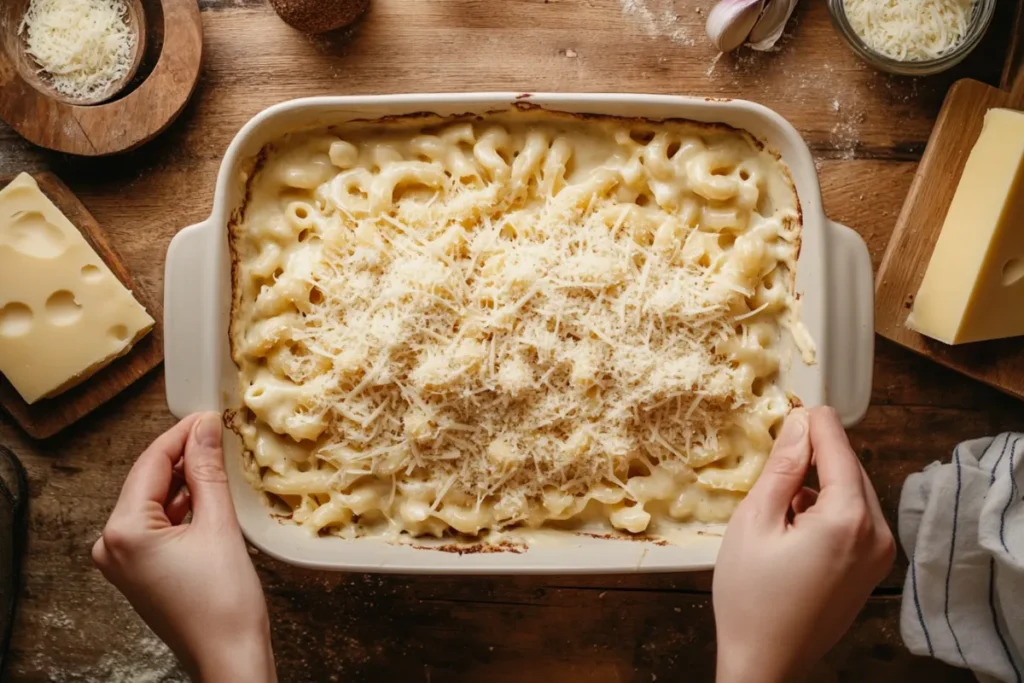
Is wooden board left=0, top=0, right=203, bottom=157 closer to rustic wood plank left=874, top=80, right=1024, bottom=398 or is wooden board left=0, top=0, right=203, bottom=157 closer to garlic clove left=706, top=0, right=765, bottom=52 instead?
garlic clove left=706, top=0, right=765, bottom=52

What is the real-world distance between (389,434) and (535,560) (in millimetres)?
414

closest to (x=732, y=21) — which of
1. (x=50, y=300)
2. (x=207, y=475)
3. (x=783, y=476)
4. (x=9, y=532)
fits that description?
(x=783, y=476)

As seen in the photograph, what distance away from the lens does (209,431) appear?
66.4 inches

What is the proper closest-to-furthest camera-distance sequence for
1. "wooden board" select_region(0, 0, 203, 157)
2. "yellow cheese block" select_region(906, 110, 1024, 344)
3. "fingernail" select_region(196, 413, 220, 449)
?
"fingernail" select_region(196, 413, 220, 449)
"yellow cheese block" select_region(906, 110, 1024, 344)
"wooden board" select_region(0, 0, 203, 157)

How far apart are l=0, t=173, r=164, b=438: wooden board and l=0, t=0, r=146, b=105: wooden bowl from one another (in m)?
0.22

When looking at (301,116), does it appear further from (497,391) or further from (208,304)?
(497,391)

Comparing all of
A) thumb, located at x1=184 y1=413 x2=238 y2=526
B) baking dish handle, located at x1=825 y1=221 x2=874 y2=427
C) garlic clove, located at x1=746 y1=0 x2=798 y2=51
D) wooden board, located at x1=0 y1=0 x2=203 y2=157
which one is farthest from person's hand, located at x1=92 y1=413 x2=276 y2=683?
garlic clove, located at x1=746 y1=0 x2=798 y2=51

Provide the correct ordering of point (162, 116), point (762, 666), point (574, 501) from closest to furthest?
point (762, 666)
point (574, 501)
point (162, 116)

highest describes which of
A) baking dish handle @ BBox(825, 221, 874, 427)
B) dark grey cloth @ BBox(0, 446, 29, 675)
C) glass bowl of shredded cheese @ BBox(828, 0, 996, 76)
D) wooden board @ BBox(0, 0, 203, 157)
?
glass bowl of shredded cheese @ BBox(828, 0, 996, 76)

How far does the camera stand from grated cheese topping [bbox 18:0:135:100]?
1.98m

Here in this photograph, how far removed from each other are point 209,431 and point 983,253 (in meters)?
1.74

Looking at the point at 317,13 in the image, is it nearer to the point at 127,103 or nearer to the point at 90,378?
the point at 127,103

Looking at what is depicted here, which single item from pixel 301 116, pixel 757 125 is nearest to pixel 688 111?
pixel 757 125

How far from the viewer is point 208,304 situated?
1.72m
